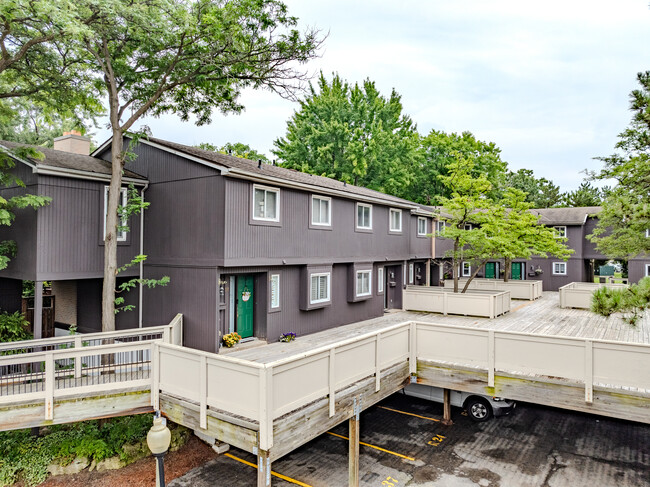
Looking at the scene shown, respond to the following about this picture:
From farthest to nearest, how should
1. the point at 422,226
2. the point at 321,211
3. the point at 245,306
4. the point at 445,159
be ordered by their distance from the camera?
the point at 445,159 → the point at 422,226 → the point at 321,211 → the point at 245,306

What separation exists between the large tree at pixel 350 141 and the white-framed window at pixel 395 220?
12.5m

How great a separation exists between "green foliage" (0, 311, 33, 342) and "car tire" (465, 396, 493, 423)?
13.9 m

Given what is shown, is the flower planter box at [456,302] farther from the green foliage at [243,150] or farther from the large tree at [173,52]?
the green foliage at [243,150]

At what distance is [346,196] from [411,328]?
6.84m

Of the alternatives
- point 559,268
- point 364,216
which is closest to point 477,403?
point 364,216

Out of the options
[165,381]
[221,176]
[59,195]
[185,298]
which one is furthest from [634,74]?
[59,195]

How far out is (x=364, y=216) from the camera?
1766 cm

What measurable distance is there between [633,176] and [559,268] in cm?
2700

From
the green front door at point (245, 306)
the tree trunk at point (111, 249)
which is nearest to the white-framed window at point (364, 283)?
the green front door at point (245, 306)

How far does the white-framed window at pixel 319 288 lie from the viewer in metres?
14.5

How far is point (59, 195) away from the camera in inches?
447

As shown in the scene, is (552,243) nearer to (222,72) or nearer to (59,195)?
(222,72)

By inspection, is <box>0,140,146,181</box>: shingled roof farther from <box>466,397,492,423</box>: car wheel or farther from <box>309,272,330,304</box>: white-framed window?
<box>466,397,492,423</box>: car wheel

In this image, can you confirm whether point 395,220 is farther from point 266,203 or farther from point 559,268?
point 559,268
